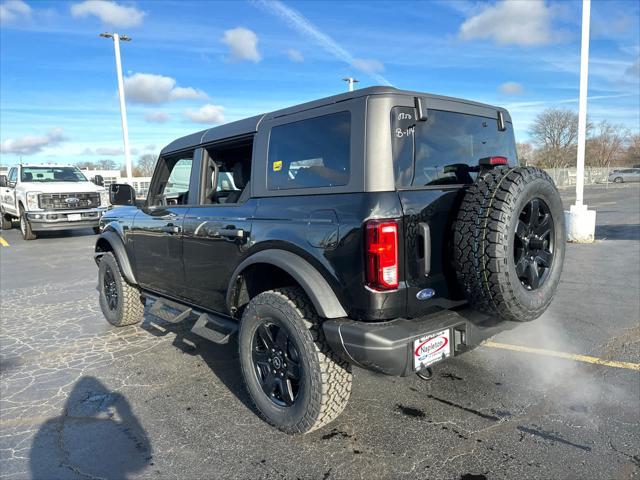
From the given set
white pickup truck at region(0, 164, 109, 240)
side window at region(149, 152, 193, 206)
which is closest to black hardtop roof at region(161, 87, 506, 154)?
side window at region(149, 152, 193, 206)

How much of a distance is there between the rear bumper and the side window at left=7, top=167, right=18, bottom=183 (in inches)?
590

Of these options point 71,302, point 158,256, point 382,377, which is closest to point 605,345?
point 382,377

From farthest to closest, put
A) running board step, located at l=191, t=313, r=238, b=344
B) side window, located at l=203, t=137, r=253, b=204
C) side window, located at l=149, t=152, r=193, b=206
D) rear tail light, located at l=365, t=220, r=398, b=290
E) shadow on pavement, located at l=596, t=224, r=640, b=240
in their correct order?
1. shadow on pavement, located at l=596, t=224, r=640, b=240
2. side window, located at l=149, t=152, r=193, b=206
3. side window, located at l=203, t=137, r=253, b=204
4. running board step, located at l=191, t=313, r=238, b=344
5. rear tail light, located at l=365, t=220, r=398, b=290

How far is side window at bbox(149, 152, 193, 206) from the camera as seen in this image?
13.5 feet

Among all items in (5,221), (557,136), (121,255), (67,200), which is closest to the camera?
(121,255)

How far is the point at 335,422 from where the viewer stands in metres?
3.06

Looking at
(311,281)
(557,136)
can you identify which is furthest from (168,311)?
(557,136)

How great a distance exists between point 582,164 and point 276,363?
9.00 m

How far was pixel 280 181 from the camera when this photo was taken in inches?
122

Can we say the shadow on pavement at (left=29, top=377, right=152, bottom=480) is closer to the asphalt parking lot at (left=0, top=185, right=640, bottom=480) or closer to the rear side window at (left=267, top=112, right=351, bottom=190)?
the asphalt parking lot at (left=0, top=185, right=640, bottom=480)

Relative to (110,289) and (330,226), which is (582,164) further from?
(110,289)

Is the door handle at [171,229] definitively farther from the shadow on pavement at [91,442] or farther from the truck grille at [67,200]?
the truck grille at [67,200]

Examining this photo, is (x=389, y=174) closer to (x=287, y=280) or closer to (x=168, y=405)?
(x=287, y=280)

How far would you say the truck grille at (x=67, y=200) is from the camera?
12914mm
